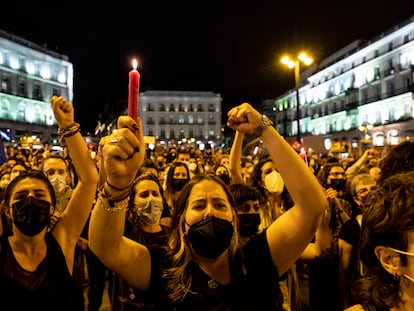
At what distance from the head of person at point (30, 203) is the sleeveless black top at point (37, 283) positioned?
0.16 m

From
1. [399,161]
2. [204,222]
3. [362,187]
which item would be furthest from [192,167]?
[204,222]

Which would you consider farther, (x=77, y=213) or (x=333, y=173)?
(x=333, y=173)

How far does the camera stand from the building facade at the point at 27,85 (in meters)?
60.7

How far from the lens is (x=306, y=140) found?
668 inches

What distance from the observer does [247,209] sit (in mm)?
3773

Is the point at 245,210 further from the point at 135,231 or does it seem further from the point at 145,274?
the point at 145,274

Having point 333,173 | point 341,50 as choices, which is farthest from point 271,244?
point 341,50

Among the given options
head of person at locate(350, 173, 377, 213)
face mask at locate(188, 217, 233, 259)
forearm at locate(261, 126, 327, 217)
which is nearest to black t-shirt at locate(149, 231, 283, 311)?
face mask at locate(188, 217, 233, 259)

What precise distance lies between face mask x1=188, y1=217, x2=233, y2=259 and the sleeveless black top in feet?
3.21

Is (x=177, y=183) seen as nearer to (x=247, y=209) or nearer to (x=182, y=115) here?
(x=247, y=209)

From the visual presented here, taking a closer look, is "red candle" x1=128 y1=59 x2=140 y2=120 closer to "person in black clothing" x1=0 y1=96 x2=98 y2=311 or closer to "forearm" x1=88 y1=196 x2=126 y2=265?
"forearm" x1=88 y1=196 x2=126 y2=265

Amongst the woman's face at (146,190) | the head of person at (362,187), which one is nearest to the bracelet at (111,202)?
the woman's face at (146,190)

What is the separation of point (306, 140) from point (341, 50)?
59.9 metres

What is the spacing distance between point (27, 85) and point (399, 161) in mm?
68308
